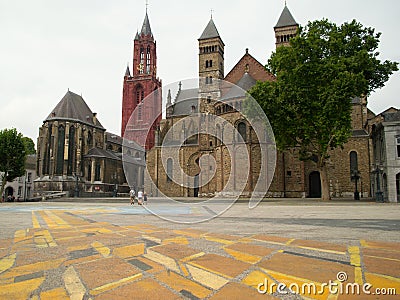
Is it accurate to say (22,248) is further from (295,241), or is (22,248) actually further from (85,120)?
(85,120)

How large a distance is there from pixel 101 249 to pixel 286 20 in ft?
194

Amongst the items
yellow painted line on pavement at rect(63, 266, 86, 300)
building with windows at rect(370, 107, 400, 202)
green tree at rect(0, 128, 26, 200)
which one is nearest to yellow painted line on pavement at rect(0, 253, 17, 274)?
yellow painted line on pavement at rect(63, 266, 86, 300)

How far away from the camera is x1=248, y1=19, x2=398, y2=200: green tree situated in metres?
26.4

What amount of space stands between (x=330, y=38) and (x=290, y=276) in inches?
1087

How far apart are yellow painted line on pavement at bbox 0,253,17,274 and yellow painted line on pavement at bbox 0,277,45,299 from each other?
0.77 metres

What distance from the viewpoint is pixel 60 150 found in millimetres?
57938

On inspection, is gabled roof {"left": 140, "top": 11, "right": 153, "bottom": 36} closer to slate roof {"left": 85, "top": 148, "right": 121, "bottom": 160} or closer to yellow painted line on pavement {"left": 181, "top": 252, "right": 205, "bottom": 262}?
slate roof {"left": 85, "top": 148, "right": 121, "bottom": 160}

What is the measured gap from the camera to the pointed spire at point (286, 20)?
56347 mm

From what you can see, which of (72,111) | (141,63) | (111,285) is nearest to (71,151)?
(72,111)

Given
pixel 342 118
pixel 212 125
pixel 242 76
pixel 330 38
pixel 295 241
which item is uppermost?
pixel 242 76

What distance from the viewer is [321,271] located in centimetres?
408

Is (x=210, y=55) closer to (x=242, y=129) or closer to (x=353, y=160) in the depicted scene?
(x=242, y=129)

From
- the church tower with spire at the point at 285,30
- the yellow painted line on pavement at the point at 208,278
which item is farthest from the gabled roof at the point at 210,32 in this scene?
the yellow painted line on pavement at the point at 208,278

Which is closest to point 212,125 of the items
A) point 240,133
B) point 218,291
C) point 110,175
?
point 240,133
